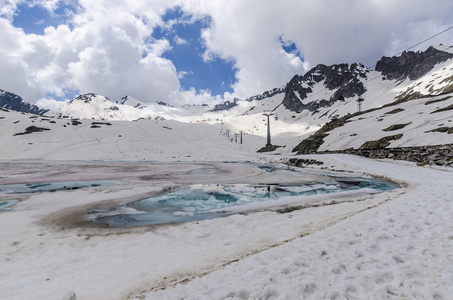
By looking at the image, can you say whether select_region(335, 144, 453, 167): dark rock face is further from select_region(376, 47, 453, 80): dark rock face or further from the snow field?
select_region(376, 47, 453, 80): dark rock face

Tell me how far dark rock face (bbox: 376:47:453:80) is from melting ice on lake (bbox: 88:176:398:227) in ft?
635

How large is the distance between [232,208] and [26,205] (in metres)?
8.68

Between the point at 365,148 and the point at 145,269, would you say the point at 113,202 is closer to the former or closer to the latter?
the point at 145,269

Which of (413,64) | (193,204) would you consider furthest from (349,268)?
(413,64)

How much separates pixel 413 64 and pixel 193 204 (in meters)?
224

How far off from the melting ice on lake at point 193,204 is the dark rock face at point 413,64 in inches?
7626

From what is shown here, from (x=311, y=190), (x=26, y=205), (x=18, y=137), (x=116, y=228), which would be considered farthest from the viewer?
(x=18, y=137)

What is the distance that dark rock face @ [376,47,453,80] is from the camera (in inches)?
6063

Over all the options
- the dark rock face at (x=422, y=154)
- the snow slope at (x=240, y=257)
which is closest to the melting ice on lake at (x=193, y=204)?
the snow slope at (x=240, y=257)

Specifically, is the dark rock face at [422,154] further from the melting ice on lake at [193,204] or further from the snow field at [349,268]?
the snow field at [349,268]

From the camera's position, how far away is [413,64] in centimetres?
16925

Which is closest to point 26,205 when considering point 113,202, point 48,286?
point 113,202

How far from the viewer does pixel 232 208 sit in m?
9.70

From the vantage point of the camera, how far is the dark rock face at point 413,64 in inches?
6063
